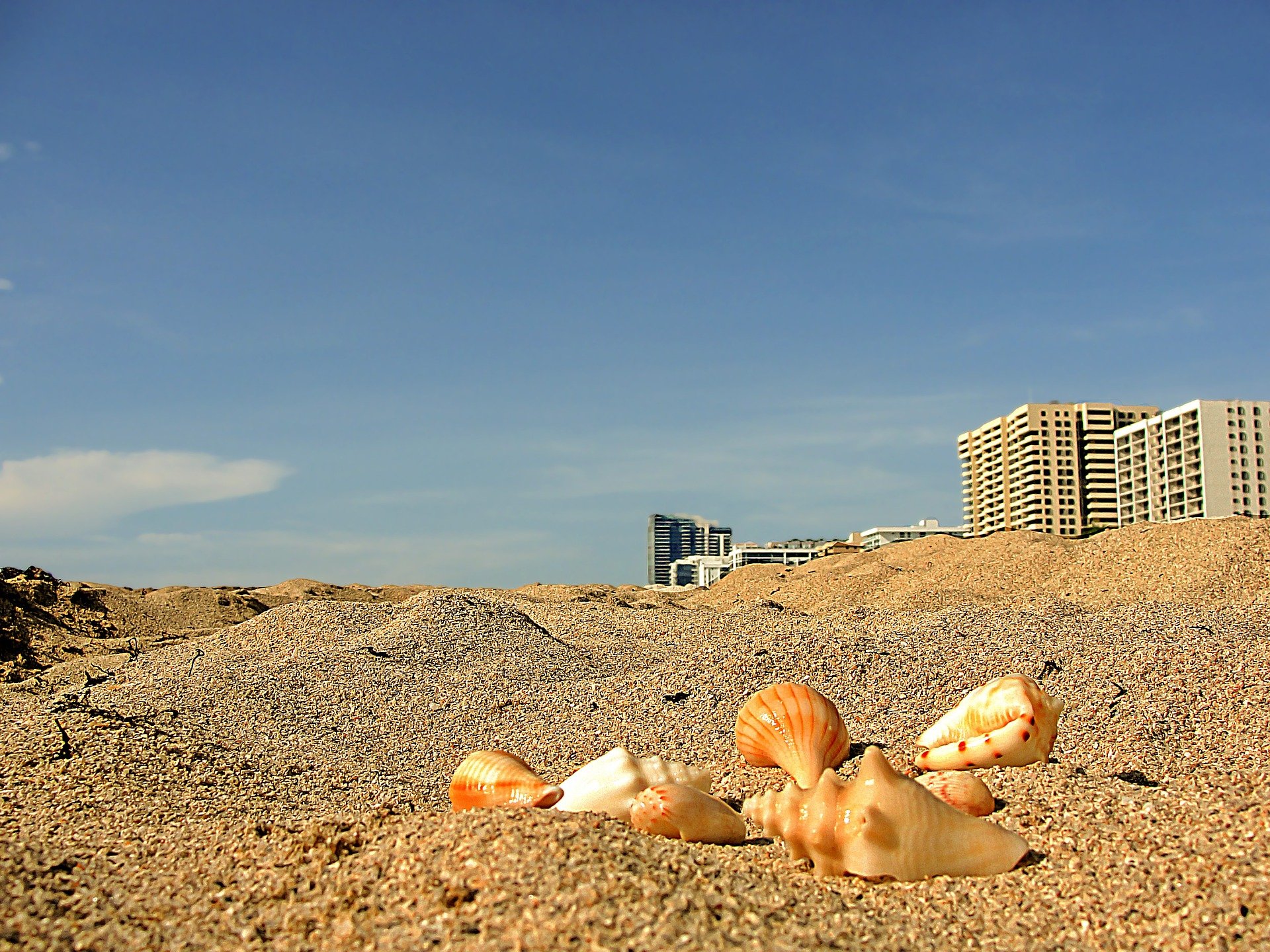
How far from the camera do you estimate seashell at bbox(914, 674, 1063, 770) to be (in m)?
4.50

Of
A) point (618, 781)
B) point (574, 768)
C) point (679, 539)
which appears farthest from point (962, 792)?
point (679, 539)

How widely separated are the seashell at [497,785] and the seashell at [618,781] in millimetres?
89

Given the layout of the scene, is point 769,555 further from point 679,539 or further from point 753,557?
point 679,539

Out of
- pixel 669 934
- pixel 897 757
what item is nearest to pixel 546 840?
pixel 669 934

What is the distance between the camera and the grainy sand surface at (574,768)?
250 centimetres

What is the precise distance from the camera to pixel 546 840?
2.74 m

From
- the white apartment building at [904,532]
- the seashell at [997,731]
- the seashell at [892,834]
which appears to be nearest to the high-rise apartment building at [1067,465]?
the white apartment building at [904,532]

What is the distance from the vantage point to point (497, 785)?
13.8 ft

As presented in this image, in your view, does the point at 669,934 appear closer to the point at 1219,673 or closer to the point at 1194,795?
the point at 1194,795

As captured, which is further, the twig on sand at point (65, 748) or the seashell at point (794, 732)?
the twig on sand at point (65, 748)

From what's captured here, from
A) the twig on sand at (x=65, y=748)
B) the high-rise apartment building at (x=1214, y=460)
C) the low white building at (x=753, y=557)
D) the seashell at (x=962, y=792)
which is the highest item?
the high-rise apartment building at (x=1214, y=460)

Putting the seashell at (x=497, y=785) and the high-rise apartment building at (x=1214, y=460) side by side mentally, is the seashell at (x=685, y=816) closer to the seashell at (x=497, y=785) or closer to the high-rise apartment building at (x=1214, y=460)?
the seashell at (x=497, y=785)

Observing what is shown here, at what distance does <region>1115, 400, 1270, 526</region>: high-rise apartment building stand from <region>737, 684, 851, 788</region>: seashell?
74149mm

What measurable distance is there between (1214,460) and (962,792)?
79.0 meters
